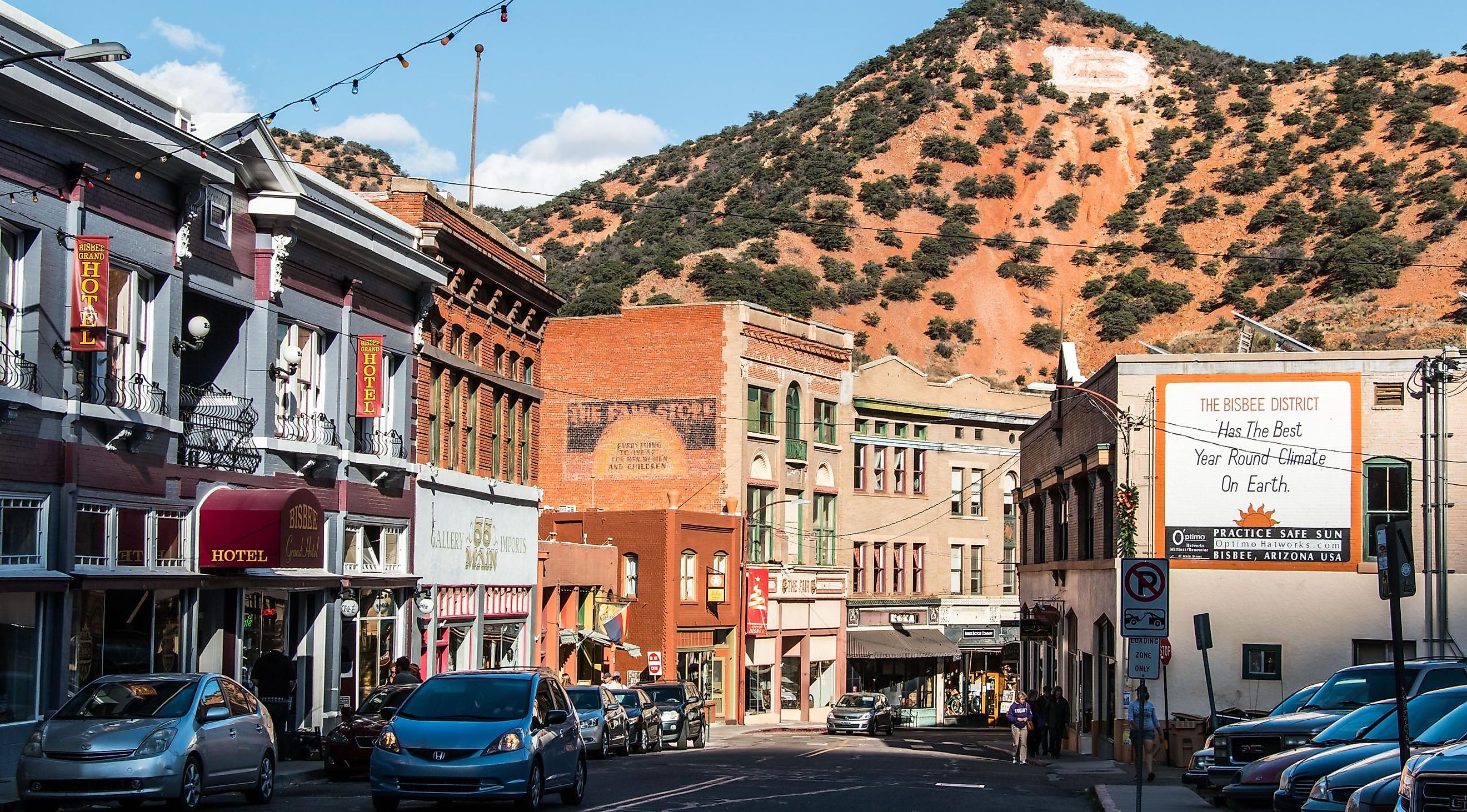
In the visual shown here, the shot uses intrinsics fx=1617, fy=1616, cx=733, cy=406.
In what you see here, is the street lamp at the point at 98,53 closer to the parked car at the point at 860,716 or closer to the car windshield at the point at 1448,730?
the car windshield at the point at 1448,730

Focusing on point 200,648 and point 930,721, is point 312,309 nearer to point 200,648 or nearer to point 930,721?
point 200,648

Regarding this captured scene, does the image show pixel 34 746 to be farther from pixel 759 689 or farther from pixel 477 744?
pixel 759 689

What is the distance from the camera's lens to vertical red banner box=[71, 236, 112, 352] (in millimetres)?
21266

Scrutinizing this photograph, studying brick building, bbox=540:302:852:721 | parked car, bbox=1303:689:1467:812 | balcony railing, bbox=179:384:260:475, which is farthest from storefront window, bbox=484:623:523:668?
parked car, bbox=1303:689:1467:812

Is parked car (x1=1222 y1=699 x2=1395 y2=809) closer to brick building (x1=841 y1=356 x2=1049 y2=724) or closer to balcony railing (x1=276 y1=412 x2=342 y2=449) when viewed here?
balcony railing (x1=276 y1=412 x2=342 y2=449)

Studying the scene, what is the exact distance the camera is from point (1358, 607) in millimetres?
33344

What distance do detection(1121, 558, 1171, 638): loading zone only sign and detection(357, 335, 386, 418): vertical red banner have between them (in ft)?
55.8

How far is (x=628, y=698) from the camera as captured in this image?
34469 mm

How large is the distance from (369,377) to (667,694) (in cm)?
1186

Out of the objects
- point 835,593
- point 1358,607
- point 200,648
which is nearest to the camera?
point 200,648

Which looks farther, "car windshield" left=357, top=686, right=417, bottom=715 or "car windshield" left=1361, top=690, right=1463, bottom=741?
"car windshield" left=357, top=686, right=417, bottom=715

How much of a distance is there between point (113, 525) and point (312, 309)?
25.6ft

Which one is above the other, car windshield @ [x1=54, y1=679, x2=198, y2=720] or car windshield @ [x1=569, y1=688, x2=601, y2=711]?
car windshield @ [x1=54, y1=679, x2=198, y2=720]

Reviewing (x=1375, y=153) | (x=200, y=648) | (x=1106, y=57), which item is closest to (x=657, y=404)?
(x=200, y=648)
